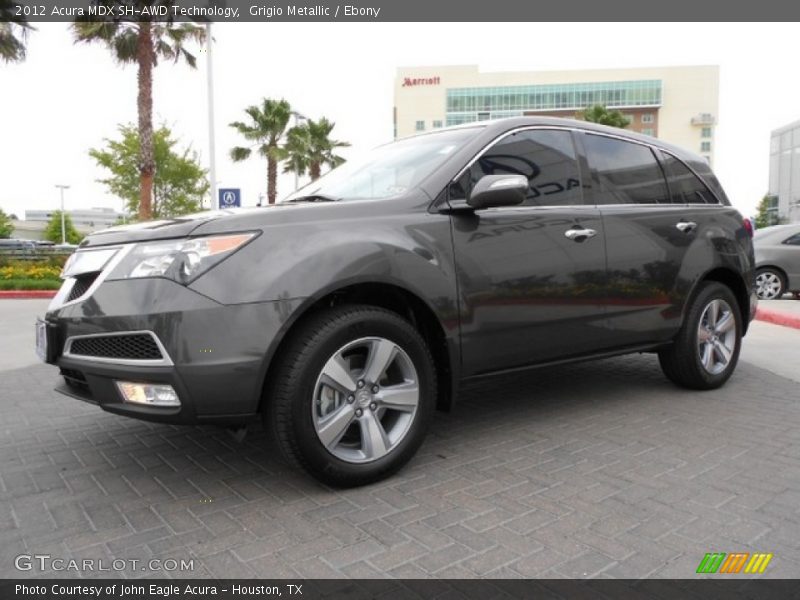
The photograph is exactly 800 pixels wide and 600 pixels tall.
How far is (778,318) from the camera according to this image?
9.28 meters

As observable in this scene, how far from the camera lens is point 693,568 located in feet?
7.16

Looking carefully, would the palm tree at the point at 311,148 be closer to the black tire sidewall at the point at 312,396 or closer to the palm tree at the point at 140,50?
the palm tree at the point at 140,50

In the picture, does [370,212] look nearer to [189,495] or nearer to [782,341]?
[189,495]

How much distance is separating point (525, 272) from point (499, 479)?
1.09 metres

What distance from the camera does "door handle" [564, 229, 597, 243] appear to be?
11.8 feet

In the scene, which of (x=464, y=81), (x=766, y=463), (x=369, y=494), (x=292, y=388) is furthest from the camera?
(x=464, y=81)

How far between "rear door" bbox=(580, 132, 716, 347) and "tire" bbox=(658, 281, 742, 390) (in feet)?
0.55

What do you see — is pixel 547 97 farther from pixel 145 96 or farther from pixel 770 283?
pixel 770 283

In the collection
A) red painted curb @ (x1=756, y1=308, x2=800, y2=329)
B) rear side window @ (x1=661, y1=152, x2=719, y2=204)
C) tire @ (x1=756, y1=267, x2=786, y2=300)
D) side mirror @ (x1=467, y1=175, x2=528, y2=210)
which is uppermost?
rear side window @ (x1=661, y1=152, x2=719, y2=204)

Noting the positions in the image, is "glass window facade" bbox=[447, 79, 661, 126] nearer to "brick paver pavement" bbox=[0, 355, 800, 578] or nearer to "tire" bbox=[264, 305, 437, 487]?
"brick paver pavement" bbox=[0, 355, 800, 578]

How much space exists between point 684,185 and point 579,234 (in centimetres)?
142

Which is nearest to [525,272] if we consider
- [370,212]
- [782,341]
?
[370,212]

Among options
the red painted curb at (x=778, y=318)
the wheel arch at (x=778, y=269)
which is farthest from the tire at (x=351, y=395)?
the wheel arch at (x=778, y=269)

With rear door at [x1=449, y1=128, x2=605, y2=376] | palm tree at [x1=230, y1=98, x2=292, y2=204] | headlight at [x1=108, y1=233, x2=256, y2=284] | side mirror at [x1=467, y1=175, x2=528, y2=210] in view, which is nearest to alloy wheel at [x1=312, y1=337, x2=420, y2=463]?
rear door at [x1=449, y1=128, x2=605, y2=376]
